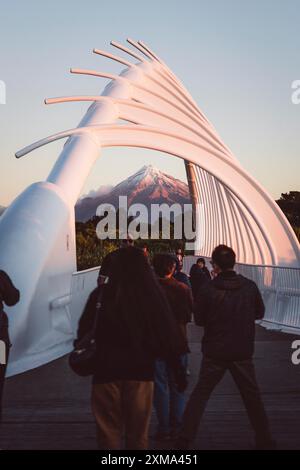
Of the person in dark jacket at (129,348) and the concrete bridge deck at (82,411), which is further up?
the person in dark jacket at (129,348)

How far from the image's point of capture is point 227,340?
7465 mm

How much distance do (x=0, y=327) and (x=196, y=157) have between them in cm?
2016

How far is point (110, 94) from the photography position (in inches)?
1136

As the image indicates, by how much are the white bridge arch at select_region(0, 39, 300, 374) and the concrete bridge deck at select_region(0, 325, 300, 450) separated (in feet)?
4.89

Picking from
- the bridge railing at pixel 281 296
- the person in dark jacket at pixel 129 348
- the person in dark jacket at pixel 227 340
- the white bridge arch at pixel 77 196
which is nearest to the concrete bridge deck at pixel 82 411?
the person in dark jacket at pixel 227 340

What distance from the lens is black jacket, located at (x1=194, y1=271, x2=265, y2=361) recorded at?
7.47 metres

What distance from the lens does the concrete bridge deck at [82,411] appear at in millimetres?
7715

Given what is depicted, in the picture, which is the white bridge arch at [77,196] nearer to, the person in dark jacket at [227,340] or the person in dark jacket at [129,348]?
the person in dark jacket at [227,340]

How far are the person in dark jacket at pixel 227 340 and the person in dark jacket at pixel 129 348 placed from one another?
5.96ft

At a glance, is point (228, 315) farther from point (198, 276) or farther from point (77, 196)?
point (77, 196)

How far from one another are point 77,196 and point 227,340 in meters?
13.4

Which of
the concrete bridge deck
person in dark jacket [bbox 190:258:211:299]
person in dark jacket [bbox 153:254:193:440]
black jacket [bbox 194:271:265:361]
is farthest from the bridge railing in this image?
black jacket [bbox 194:271:265:361]

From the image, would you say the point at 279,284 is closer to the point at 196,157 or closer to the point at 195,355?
the point at 195,355
